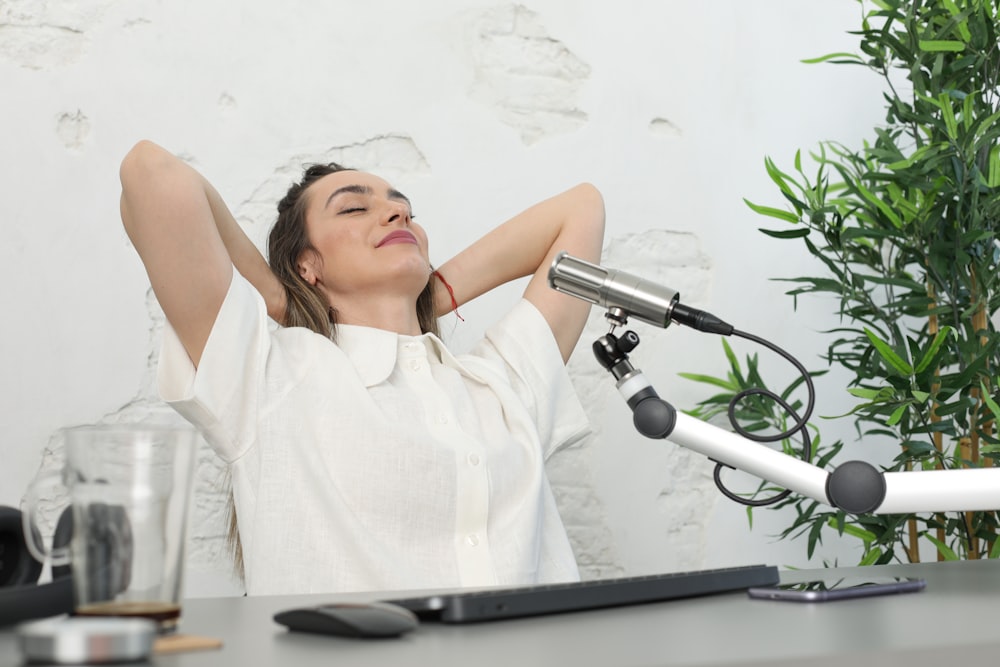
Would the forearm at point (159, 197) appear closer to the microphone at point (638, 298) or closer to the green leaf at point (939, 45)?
the microphone at point (638, 298)

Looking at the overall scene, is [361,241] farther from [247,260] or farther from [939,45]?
[939,45]

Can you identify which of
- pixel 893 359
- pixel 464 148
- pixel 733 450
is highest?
pixel 464 148

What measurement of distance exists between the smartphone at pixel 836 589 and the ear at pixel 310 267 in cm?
136

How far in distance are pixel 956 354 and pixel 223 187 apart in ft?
5.81

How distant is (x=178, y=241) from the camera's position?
5.36 ft

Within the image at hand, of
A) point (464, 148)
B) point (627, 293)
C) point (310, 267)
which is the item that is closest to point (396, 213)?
point (310, 267)

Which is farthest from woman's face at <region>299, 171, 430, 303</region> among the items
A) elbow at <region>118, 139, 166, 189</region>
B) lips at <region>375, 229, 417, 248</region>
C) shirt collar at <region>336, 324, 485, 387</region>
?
elbow at <region>118, 139, 166, 189</region>

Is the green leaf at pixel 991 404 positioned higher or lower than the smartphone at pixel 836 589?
higher

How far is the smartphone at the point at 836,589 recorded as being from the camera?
77 cm

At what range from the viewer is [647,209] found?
9.06 feet

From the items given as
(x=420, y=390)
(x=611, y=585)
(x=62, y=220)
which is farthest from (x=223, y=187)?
(x=611, y=585)

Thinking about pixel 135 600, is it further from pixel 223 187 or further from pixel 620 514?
pixel 620 514

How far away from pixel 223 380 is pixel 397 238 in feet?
1.60

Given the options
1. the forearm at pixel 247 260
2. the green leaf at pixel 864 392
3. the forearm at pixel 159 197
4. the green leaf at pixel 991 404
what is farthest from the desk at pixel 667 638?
the green leaf at pixel 864 392
